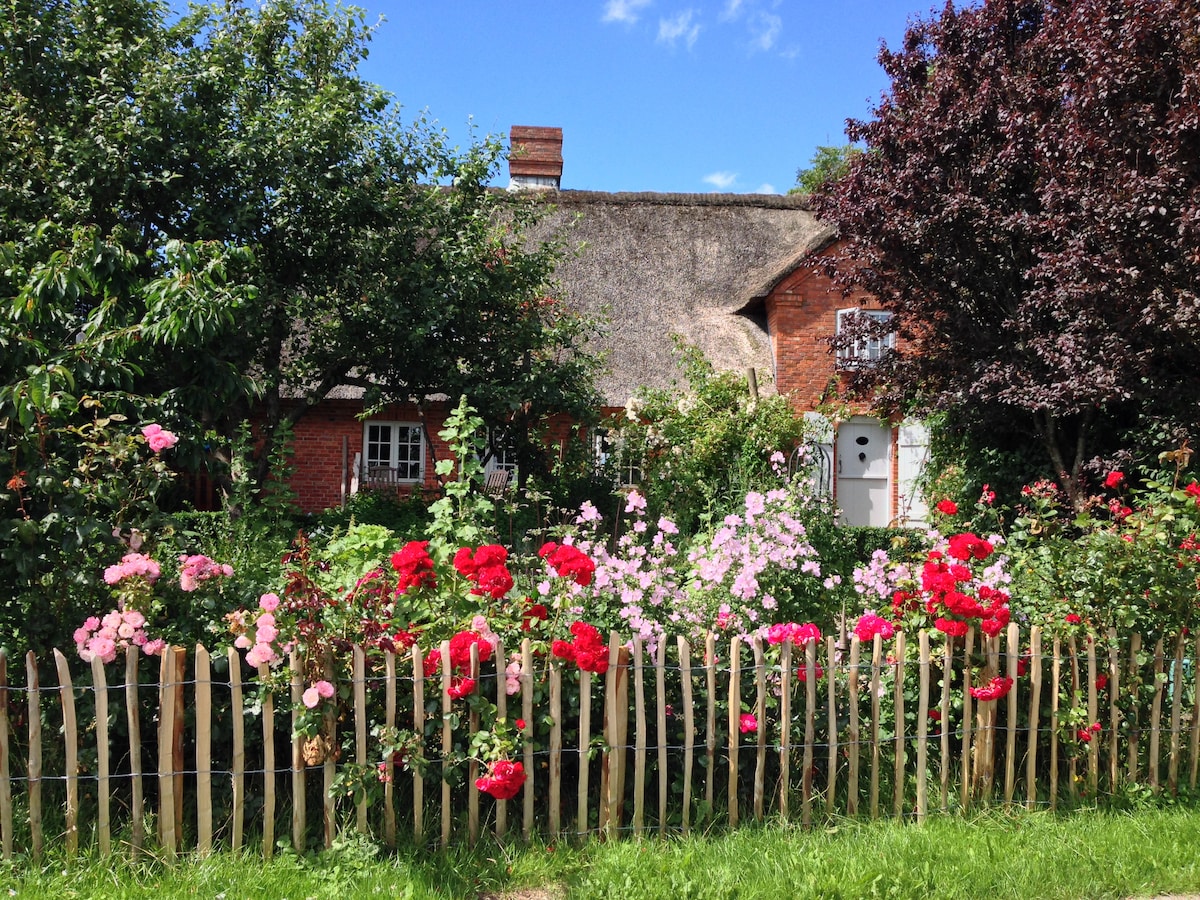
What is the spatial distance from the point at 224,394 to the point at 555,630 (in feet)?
6.00

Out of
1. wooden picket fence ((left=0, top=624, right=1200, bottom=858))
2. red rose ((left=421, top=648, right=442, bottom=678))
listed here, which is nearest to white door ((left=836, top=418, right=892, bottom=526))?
wooden picket fence ((left=0, top=624, right=1200, bottom=858))

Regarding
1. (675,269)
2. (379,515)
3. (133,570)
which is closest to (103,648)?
(133,570)

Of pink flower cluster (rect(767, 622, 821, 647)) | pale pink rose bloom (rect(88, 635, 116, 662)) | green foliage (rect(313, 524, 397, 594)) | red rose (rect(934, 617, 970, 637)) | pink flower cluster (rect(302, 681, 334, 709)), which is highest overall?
green foliage (rect(313, 524, 397, 594))

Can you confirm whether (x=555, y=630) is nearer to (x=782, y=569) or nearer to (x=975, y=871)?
(x=782, y=569)

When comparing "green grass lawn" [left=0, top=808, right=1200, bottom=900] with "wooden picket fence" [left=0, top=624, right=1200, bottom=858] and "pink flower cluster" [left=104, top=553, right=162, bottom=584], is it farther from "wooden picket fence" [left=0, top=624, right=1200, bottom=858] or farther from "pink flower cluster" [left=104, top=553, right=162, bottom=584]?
"pink flower cluster" [left=104, top=553, right=162, bottom=584]

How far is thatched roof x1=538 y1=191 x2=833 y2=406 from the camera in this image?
49.8ft

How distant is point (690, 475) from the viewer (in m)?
10.8

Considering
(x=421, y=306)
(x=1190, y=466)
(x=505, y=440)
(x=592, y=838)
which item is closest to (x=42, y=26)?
(x=421, y=306)

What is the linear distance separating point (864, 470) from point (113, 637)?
1305 centimetres

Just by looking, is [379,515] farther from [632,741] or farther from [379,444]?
[632,741]

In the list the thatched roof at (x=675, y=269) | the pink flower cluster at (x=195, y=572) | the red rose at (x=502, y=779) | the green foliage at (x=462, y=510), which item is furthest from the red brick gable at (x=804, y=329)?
the red rose at (x=502, y=779)

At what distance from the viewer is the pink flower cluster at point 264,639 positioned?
315cm

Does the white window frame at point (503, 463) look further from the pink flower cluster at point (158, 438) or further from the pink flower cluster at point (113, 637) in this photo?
the pink flower cluster at point (113, 637)

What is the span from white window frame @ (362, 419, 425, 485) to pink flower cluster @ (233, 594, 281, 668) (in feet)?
38.0
